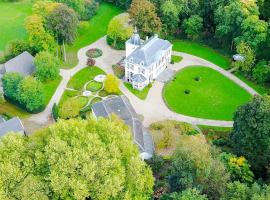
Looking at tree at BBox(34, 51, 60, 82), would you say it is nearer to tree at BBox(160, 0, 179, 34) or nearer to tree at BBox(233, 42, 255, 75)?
tree at BBox(160, 0, 179, 34)

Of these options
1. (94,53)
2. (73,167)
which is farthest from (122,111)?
(73,167)

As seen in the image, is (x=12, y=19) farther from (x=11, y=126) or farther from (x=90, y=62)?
(x=11, y=126)

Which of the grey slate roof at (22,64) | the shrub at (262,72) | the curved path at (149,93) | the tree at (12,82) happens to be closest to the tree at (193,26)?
the curved path at (149,93)

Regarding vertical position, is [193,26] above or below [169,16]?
below

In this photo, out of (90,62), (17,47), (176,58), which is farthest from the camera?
(176,58)

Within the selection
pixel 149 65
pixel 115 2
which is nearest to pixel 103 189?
pixel 149 65

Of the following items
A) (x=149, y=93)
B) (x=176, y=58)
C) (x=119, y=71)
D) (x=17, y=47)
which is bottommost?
(x=149, y=93)

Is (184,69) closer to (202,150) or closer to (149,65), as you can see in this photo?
(149,65)
